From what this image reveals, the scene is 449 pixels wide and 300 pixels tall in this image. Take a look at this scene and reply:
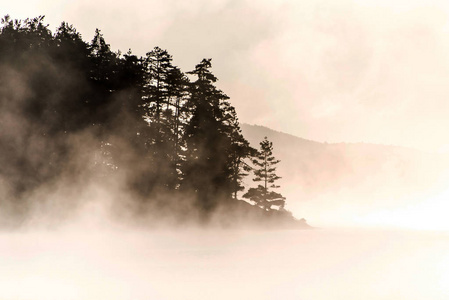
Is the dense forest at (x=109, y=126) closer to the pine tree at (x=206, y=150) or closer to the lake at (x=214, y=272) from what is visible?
the pine tree at (x=206, y=150)

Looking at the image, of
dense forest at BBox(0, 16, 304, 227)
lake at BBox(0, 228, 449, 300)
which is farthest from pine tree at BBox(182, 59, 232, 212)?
lake at BBox(0, 228, 449, 300)

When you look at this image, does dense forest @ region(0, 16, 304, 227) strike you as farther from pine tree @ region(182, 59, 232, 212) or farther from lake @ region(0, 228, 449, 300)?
lake @ region(0, 228, 449, 300)

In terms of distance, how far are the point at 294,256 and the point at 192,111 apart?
33.0 metres

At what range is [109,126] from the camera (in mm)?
44312

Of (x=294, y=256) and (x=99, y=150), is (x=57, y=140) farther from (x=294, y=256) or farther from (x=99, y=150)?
(x=294, y=256)

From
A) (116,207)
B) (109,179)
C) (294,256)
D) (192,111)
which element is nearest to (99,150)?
(109,179)

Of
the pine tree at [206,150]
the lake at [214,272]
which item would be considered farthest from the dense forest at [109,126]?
the lake at [214,272]

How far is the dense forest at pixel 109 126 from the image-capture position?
37.3m

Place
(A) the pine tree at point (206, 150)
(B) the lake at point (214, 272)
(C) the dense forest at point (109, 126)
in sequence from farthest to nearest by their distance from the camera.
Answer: (A) the pine tree at point (206, 150), (C) the dense forest at point (109, 126), (B) the lake at point (214, 272)

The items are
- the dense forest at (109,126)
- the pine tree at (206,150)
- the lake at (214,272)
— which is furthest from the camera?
the pine tree at (206,150)

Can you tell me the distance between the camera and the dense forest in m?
37.3

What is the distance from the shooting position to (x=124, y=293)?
13164 millimetres

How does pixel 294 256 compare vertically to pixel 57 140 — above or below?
below

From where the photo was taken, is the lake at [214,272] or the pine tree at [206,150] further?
the pine tree at [206,150]
